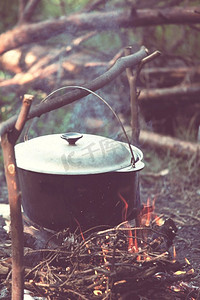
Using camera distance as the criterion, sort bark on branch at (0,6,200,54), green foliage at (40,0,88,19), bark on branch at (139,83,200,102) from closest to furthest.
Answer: bark on branch at (0,6,200,54) → bark on branch at (139,83,200,102) → green foliage at (40,0,88,19)

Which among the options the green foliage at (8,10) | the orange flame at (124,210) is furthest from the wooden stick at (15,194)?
the green foliage at (8,10)

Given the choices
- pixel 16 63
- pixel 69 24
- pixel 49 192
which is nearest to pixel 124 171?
pixel 49 192

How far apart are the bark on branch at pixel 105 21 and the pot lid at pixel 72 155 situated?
10.1 feet

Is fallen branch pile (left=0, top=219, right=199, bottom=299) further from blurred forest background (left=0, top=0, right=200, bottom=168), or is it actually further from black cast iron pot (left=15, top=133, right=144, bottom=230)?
blurred forest background (left=0, top=0, right=200, bottom=168)

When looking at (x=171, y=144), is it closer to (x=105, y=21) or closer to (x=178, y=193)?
(x=178, y=193)

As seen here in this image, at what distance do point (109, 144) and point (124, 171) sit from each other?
0.28 meters

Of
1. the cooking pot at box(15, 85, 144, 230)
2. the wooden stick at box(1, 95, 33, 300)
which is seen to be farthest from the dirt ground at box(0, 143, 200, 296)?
the wooden stick at box(1, 95, 33, 300)

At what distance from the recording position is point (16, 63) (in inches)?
248

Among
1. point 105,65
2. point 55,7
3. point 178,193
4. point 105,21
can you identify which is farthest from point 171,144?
point 55,7

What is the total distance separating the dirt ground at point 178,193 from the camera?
331 cm

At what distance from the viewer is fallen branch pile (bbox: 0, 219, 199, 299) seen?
2.13m

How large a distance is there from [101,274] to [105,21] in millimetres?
3828

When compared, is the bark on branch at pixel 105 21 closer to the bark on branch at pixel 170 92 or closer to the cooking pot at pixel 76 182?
the bark on branch at pixel 170 92

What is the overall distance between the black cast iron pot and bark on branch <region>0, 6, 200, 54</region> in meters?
3.17
